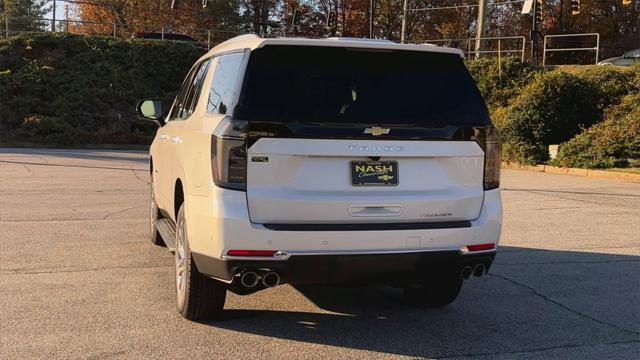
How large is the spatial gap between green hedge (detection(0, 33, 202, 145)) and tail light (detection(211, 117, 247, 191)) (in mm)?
23507

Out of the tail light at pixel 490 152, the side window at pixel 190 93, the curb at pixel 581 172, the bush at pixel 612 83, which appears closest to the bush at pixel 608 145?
the curb at pixel 581 172

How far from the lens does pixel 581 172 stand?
696 inches

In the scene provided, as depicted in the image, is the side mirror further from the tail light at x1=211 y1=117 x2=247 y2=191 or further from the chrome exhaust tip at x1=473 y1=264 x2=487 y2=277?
the chrome exhaust tip at x1=473 y1=264 x2=487 y2=277

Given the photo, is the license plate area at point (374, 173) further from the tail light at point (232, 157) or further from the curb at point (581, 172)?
the curb at point (581, 172)

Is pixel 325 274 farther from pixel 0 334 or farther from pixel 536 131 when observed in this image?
pixel 536 131

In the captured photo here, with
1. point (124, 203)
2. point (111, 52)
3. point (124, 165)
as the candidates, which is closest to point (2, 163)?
point (124, 165)

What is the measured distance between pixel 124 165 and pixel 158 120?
11.4 m

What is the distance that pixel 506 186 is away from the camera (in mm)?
14547

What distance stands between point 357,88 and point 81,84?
86.2 ft

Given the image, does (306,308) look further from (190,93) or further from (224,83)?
(190,93)

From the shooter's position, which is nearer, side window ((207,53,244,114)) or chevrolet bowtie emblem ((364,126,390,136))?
A: chevrolet bowtie emblem ((364,126,390,136))

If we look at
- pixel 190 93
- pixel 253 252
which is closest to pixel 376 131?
pixel 253 252

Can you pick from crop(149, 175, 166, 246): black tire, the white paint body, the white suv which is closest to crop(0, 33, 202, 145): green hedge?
crop(149, 175, 166, 246): black tire

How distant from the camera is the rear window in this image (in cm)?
407
